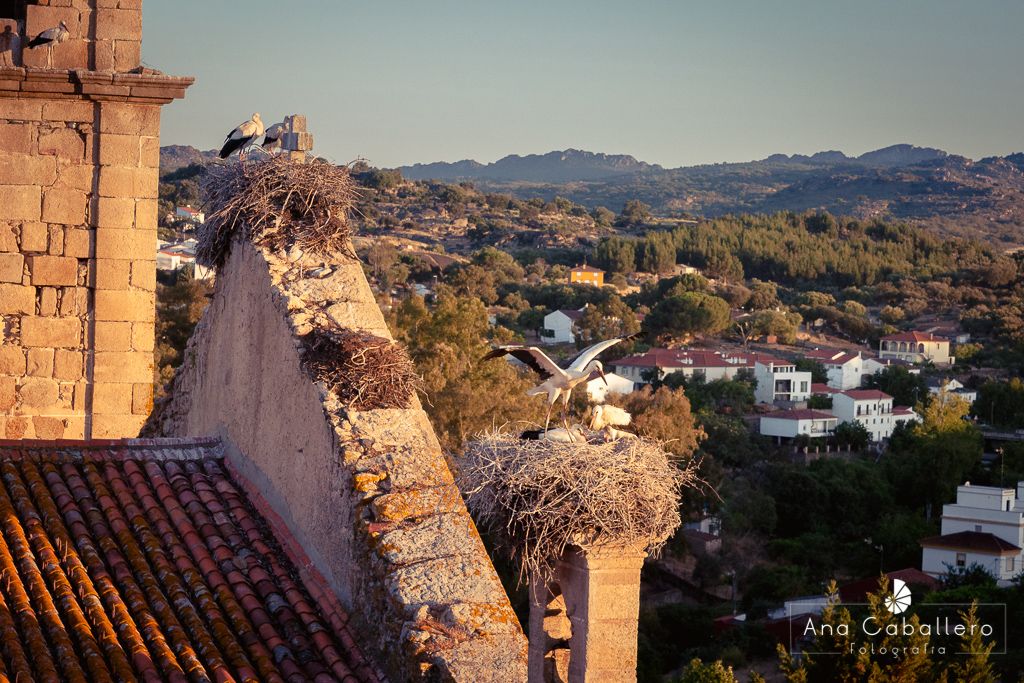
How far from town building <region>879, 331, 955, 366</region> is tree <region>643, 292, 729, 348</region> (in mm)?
9233

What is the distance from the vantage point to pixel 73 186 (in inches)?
281

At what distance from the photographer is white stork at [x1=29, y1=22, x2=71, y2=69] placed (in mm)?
7012

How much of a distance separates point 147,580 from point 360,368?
1004mm

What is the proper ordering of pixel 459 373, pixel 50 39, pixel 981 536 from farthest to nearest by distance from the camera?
pixel 981 536
pixel 459 373
pixel 50 39

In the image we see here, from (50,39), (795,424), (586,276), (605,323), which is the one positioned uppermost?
(50,39)

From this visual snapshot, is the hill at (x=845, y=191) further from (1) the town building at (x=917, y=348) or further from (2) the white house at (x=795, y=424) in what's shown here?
(2) the white house at (x=795, y=424)

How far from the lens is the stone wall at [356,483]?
4.23 metres

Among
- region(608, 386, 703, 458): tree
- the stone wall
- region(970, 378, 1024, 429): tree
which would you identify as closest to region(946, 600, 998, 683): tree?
region(608, 386, 703, 458): tree

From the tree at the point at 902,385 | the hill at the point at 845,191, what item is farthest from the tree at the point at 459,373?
the hill at the point at 845,191

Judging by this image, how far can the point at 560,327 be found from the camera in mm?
59906

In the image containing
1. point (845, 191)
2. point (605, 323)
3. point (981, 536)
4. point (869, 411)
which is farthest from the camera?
point (845, 191)

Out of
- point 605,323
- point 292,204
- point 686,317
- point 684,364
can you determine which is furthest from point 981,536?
point 292,204

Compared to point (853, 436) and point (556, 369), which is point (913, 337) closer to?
point (853, 436)

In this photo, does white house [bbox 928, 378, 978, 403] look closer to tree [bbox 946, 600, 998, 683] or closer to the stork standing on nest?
tree [bbox 946, 600, 998, 683]
